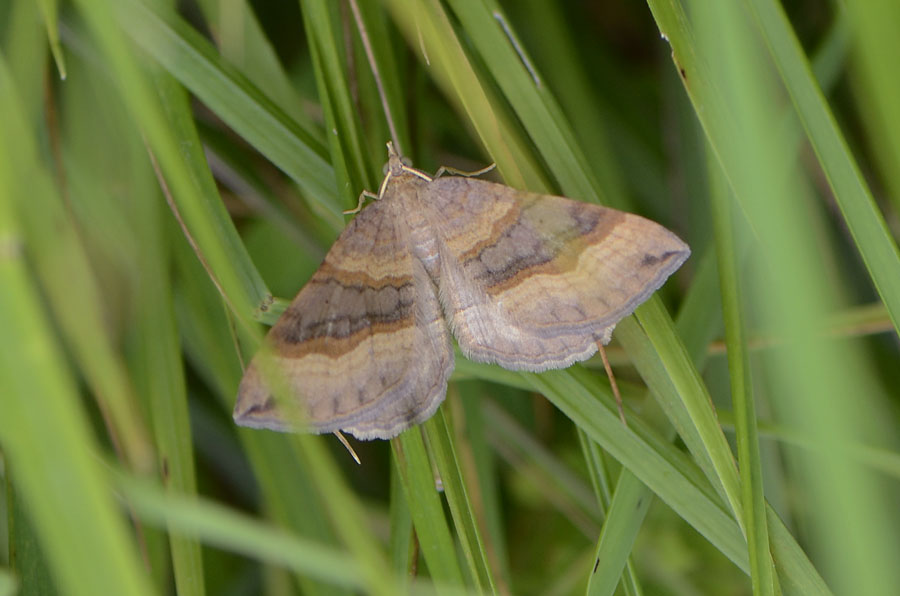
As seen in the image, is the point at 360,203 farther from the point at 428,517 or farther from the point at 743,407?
the point at 743,407

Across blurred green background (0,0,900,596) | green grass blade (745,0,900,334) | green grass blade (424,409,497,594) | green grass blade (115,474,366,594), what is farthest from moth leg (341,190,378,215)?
green grass blade (745,0,900,334)

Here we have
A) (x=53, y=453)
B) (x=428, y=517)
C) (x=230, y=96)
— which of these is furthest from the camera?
(x=230, y=96)

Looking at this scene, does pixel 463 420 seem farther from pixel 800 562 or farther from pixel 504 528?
pixel 800 562

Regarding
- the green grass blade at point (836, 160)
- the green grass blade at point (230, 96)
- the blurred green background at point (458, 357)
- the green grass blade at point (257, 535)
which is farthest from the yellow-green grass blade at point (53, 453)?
the green grass blade at point (836, 160)

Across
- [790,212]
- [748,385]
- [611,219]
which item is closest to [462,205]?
[611,219]

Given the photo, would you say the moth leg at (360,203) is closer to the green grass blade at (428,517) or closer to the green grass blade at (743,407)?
the green grass blade at (428,517)

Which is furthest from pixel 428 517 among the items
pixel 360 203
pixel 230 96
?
pixel 230 96
